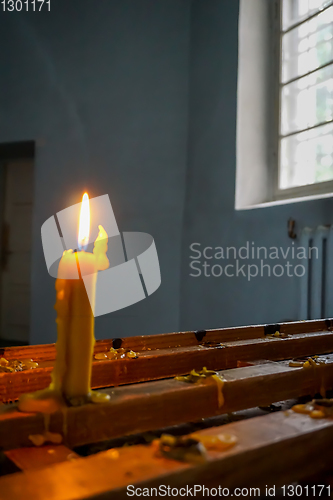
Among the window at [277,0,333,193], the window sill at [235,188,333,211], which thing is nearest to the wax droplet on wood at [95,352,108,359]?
the window sill at [235,188,333,211]

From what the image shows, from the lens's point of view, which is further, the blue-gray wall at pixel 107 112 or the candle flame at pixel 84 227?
the blue-gray wall at pixel 107 112

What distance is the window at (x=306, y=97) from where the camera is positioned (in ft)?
8.35

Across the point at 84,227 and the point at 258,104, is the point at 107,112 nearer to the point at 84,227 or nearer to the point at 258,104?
the point at 258,104

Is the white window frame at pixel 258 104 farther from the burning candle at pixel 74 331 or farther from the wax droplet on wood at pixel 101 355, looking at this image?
the burning candle at pixel 74 331

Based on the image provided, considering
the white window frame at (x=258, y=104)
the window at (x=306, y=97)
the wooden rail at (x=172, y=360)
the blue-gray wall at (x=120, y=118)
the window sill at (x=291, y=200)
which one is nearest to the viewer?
the wooden rail at (x=172, y=360)

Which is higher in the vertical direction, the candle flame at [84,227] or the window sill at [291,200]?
the window sill at [291,200]

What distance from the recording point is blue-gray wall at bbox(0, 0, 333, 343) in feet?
10.6

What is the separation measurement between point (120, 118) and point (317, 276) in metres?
1.97

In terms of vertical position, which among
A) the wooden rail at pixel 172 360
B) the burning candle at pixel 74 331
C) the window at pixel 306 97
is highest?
the window at pixel 306 97

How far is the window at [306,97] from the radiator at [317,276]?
1.21 ft

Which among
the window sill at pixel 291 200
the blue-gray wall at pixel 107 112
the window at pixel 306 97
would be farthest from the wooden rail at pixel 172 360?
the blue-gray wall at pixel 107 112

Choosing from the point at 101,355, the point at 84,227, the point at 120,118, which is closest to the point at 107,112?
the point at 120,118

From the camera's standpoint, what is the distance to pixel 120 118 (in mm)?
3277

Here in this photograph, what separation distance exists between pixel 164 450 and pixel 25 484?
0.40 feet
